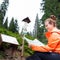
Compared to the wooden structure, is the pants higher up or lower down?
higher up

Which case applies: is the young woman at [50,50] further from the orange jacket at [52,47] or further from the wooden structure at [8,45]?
the wooden structure at [8,45]

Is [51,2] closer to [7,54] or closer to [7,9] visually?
[7,54]

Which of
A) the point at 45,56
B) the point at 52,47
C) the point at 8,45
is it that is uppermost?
the point at 52,47

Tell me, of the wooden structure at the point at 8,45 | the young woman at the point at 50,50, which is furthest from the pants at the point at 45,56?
the wooden structure at the point at 8,45

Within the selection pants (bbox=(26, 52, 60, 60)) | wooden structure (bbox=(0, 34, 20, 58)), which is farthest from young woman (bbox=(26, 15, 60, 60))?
wooden structure (bbox=(0, 34, 20, 58))

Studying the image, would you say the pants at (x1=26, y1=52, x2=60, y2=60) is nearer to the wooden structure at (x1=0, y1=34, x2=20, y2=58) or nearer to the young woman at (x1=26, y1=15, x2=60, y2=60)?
the young woman at (x1=26, y1=15, x2=60, y2=60)

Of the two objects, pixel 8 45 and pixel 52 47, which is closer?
pixel 52 47

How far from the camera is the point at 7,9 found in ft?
201

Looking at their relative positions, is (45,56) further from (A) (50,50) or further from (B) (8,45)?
(B) (8,45)

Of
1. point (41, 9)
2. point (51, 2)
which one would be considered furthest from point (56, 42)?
point (41, 9)

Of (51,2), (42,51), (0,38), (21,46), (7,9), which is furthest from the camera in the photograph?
(7,9)

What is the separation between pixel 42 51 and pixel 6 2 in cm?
6100

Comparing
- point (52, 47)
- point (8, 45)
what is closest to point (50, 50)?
point (52, 47)

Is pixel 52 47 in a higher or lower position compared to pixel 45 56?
higher
